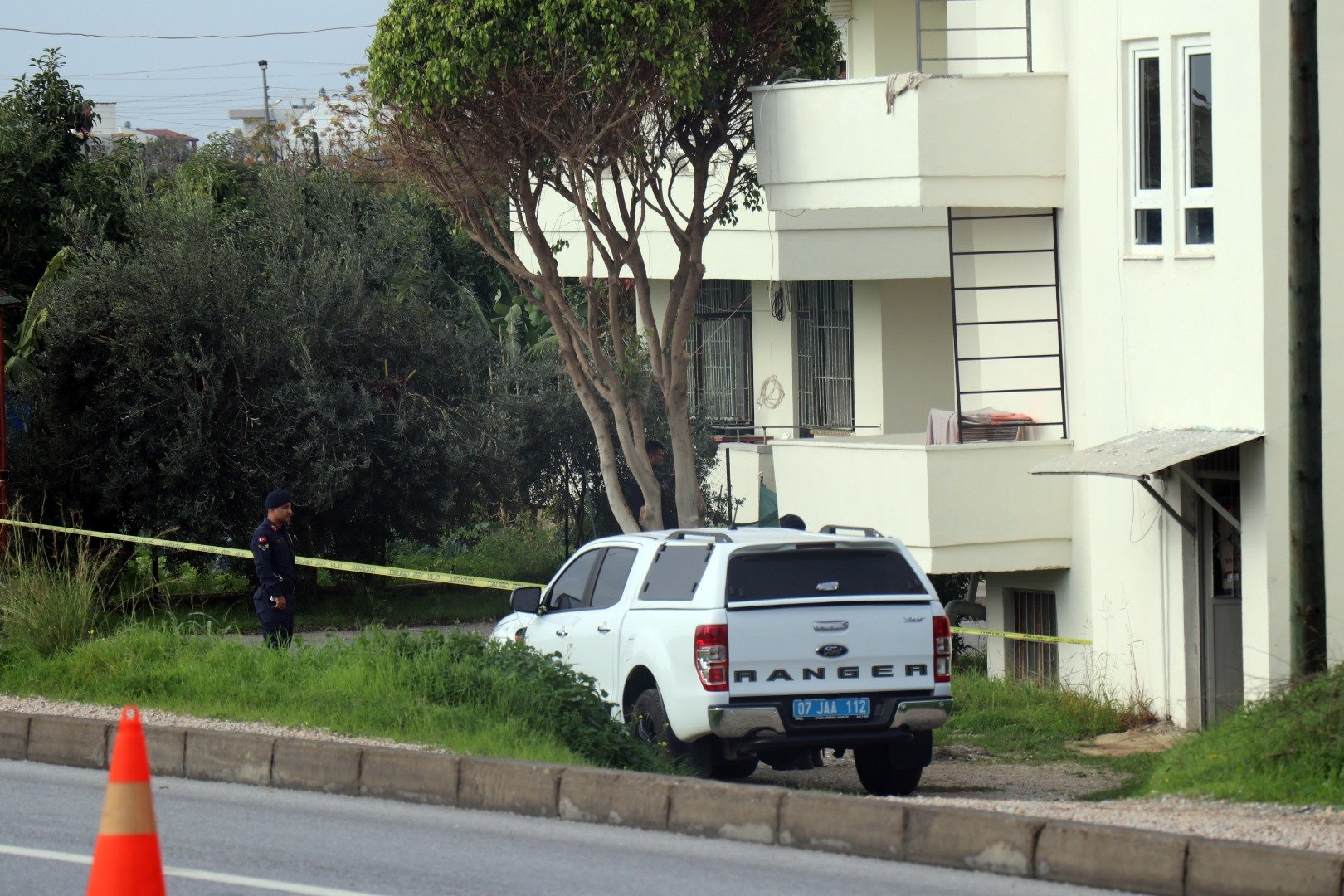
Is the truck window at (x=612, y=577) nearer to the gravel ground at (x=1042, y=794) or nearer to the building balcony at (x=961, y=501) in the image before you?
the gravel ground at (x=1042, y=794)

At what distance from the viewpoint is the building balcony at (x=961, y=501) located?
16250 mm

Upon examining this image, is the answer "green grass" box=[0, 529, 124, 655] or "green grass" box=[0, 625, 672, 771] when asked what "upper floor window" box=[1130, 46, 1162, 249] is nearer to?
"green grass" box=[0, 625, 672, 771]

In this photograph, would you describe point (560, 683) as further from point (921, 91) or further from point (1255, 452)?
point (921, 91)

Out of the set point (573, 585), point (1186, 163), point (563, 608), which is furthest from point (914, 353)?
point (563, 608)

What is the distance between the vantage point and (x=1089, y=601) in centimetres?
1656

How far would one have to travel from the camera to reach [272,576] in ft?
45.4

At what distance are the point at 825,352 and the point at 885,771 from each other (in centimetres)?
1326

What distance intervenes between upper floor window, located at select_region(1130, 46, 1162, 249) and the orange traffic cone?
1113 centimetres

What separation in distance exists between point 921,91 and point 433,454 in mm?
8889

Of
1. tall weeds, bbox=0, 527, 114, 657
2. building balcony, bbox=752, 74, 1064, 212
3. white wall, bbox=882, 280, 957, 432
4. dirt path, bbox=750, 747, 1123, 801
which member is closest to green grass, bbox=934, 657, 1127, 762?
dirt path, bbox=750, 747, 1123, 801

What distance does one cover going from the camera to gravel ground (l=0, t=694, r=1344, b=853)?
8203 mm

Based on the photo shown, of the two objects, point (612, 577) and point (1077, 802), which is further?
point (612, 577)

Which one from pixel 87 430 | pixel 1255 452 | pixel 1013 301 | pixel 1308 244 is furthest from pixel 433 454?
pixel 1308 244

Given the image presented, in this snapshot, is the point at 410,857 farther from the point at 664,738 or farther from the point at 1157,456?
the point at 1157,456
